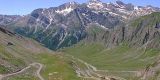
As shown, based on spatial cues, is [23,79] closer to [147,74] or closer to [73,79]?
[73,79]

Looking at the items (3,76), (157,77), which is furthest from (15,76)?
(157,77)

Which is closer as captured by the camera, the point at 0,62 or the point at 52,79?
the point at 52,79

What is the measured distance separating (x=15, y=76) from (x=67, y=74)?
27.5 metres

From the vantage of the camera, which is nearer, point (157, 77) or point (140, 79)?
point (157, 77)

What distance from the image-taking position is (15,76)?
17100 centimetres

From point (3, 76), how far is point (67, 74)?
33.6 meters

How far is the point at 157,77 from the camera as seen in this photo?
163 metres

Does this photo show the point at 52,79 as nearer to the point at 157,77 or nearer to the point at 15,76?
the point at 15,76

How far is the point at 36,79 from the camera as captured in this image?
168125 mm

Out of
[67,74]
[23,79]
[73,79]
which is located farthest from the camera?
[67,74]

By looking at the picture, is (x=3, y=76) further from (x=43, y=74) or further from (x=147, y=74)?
(x=147, y=74)

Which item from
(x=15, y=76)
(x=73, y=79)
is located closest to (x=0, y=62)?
(x=15, y=76)

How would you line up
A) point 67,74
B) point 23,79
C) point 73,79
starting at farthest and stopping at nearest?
1. point 67,74
2. point 73,79
3. point 23,79

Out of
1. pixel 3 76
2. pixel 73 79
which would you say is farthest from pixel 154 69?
pixel 3 76
